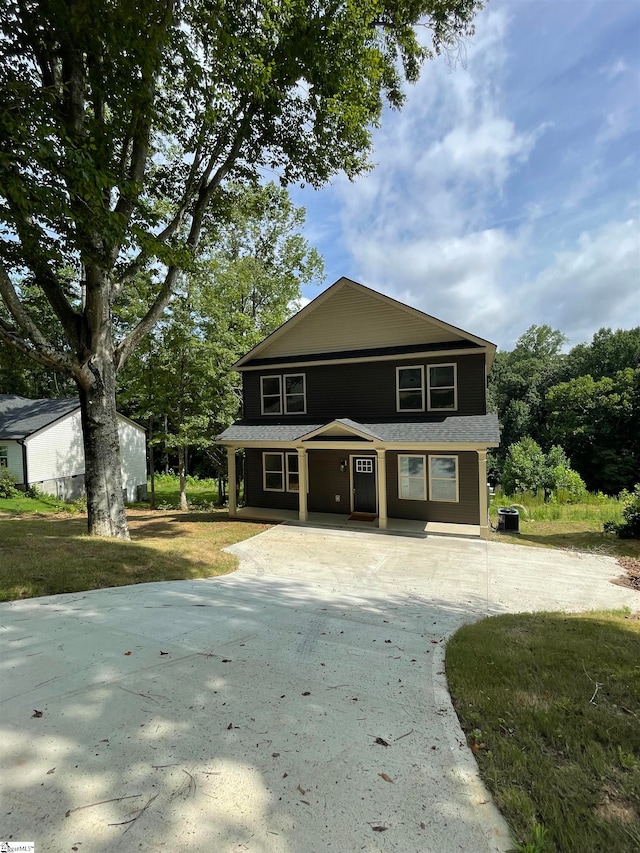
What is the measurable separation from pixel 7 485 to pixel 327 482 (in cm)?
1631

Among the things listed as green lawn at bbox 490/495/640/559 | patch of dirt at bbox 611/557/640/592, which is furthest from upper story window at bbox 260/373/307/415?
patch of dirt at bbox 611/557/640/592

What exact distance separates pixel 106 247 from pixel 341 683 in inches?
343

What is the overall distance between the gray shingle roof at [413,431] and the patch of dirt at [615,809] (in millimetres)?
9834

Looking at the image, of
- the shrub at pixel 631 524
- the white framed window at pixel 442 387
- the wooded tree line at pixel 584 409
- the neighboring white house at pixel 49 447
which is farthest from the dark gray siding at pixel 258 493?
the wooded tree line at pixel 584 409

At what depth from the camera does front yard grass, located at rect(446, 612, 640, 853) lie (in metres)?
2.06

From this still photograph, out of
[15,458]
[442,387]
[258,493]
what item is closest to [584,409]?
[442,387]

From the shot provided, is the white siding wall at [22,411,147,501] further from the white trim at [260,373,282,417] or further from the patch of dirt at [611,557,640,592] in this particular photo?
the patch of dirt at [611,557,640,592]

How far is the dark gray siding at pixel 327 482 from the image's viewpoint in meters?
15.0

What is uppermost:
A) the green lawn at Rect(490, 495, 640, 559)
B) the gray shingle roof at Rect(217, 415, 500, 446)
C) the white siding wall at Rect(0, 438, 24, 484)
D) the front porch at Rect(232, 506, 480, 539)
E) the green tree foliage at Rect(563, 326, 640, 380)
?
the green tree foliage at Rect(563, 326, 640, 380)

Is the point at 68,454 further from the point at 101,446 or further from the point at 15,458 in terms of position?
the point at 101,446

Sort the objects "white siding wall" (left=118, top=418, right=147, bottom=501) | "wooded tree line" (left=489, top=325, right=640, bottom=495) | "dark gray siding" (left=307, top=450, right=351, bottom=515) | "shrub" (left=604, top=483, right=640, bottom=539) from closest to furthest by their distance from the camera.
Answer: "shrub" (left=604, top=483, right=640, bottom=539) < "dark gray siding" (left=307, top=450, right=351, bottom=515) < "white siding wall" (left=118, top=418, right=147, bottom=501) < "wooded tree line" (left=489, top=325, right=640, bottom=495)

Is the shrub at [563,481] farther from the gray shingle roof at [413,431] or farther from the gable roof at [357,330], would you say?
the gable roof at [357,330]

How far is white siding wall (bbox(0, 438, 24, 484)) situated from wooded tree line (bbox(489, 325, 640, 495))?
26755mm

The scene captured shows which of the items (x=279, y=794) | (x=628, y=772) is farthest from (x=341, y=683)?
(x=628, y=772)
